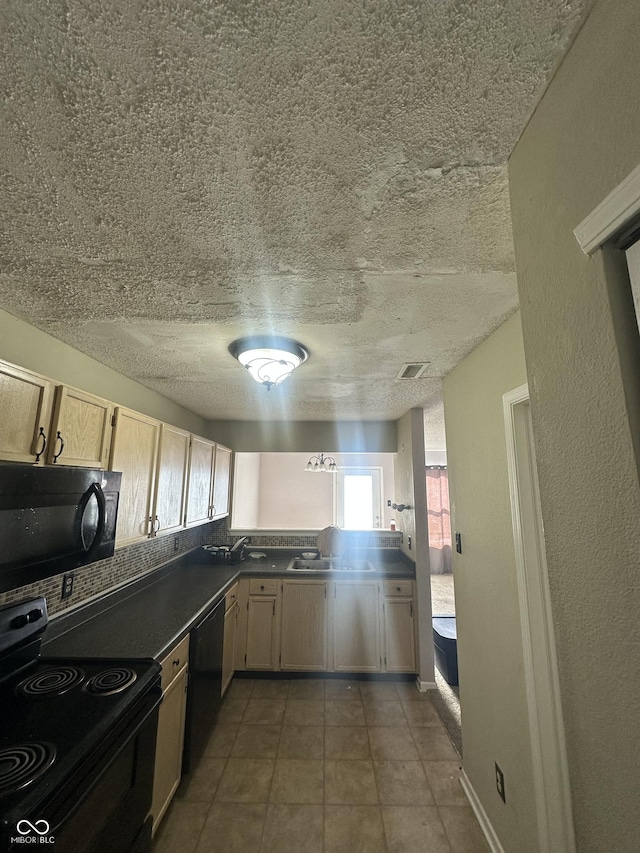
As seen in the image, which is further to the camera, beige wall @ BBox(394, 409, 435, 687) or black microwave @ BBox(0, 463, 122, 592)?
beige wall @ BBox(394, 409, 435, 687)

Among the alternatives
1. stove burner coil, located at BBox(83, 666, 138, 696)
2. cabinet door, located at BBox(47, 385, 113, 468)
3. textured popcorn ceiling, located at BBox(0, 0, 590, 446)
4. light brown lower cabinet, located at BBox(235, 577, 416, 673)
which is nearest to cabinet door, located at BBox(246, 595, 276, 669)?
light brown lower cabinet, located at BBox(235, 577, 416, 673)

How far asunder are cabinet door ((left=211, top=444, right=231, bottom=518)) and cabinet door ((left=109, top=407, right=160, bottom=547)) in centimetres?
118

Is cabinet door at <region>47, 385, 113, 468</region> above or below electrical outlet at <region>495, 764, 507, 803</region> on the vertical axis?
above

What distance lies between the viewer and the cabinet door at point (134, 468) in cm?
183

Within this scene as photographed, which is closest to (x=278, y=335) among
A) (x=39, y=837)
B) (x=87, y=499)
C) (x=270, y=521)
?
(x=87, y=499)

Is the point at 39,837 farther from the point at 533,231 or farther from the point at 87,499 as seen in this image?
the point at 533,231

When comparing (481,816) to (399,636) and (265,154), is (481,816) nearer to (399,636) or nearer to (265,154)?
(399,636)

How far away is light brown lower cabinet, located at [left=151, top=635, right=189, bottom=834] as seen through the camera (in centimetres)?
161

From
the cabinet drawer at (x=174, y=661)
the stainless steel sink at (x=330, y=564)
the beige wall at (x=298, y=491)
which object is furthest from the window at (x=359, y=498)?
the cabinet drawer at (x=174, y=661)

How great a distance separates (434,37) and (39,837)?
189cm

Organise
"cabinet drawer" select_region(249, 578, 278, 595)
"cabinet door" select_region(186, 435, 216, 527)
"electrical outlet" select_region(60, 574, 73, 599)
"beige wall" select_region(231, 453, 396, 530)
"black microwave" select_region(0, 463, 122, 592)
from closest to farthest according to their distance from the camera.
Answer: "black microwave" select_region(0, 463, 122, 592) < "electrical outlet" select_region(60, 574, 73, 599) < "cabinet door" select_region(186, 435, 216, 527) < "cabinet drawer" select_region(249, 578, 278, 595) < "beige wall" select_region(231, 453, 396, 530)

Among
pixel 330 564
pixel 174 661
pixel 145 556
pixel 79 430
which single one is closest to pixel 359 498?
pixel 330 564

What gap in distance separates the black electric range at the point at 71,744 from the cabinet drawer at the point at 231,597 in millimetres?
1152

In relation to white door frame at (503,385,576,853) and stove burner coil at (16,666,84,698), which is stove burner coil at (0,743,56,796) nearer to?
stove burner coil at (16,666,84,698)
